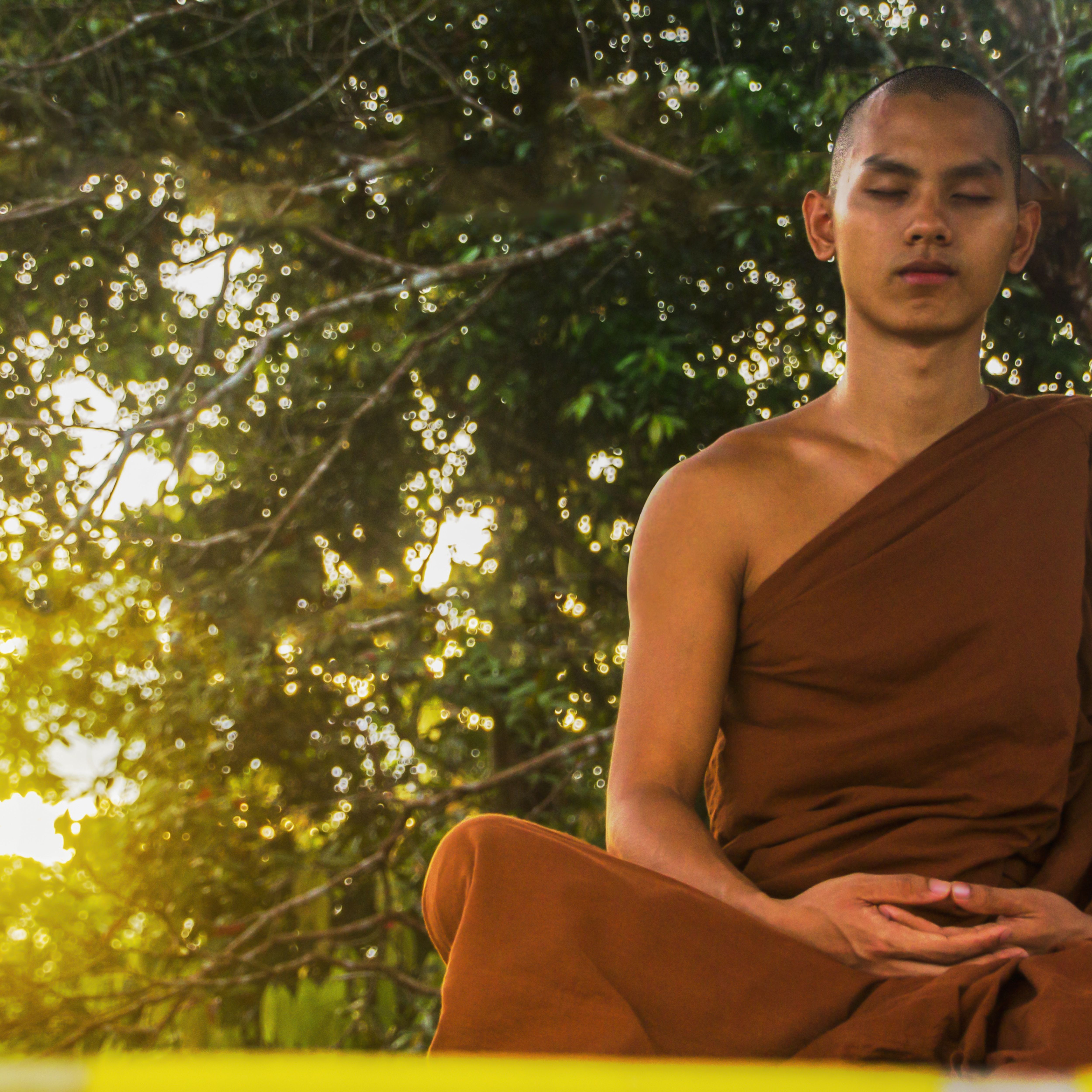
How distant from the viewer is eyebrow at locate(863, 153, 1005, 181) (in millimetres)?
1114

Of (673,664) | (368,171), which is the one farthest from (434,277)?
(673,664)

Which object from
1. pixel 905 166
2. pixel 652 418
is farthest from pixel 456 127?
pixel 905 166

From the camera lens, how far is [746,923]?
0.79 metres

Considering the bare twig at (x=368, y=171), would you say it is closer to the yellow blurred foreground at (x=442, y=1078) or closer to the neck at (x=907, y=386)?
the neck at (x=907, y=386)

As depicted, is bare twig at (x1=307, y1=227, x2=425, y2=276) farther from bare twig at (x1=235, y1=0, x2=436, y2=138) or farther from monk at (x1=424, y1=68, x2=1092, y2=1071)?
monk at (x1=424, y1=68, x2=1092, y2=1071)

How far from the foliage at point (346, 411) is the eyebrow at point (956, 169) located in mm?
1480

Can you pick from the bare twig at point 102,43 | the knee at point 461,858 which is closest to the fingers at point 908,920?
the knee at point 461,858

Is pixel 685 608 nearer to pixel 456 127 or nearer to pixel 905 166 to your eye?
pixel 905 166

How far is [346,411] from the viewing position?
10.4 ft

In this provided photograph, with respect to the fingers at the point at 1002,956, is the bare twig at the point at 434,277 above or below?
above

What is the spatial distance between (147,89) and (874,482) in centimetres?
256

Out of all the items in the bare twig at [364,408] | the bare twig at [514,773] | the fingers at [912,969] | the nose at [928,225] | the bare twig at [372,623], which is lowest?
the fingers at [912,969]

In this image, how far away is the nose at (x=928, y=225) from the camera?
1083 mm

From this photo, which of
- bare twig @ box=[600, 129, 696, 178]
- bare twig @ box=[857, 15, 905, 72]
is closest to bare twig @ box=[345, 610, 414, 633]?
bare twig @ box=[600, 129, 696, 178]
